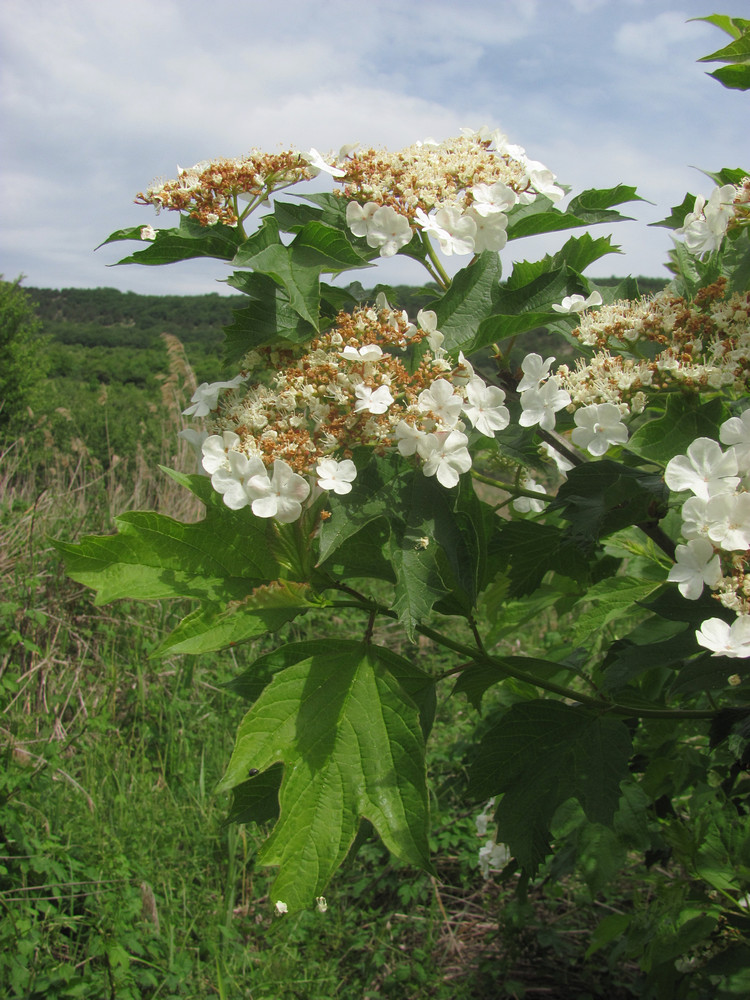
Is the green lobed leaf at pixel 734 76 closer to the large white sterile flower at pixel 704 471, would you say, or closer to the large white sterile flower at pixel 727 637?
the large white sterile flower at pixel 704 471

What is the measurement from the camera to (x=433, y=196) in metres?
1.00

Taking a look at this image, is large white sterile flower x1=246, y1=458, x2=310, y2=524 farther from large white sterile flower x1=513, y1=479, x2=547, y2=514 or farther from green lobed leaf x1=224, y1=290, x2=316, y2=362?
large white sterile flower x1=513, y1=479, x2=547, y2=514

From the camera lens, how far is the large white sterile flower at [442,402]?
2.91 ft

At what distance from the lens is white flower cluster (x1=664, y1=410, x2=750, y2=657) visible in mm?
756

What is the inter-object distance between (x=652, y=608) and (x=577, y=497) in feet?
0.55

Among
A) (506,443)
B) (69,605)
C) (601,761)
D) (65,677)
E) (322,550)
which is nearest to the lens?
(322,550)

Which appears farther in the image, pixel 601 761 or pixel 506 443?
pixel 601 761

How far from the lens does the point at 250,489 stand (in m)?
0.89

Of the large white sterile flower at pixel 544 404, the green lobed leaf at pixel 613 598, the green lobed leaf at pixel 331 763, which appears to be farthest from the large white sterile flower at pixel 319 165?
the green lobed leaf at pixel 613 598

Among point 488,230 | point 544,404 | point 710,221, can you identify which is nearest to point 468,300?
point 488,230

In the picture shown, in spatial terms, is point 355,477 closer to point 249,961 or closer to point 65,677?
point 249,961

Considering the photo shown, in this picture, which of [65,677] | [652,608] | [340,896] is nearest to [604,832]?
[652,608]

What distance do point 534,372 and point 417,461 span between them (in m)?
0.20

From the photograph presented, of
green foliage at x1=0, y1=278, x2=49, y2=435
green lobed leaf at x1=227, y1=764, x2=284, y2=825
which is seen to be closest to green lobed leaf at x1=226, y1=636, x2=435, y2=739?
green lobed leaf at x1=227, y1=764, x2=284, y2=825
